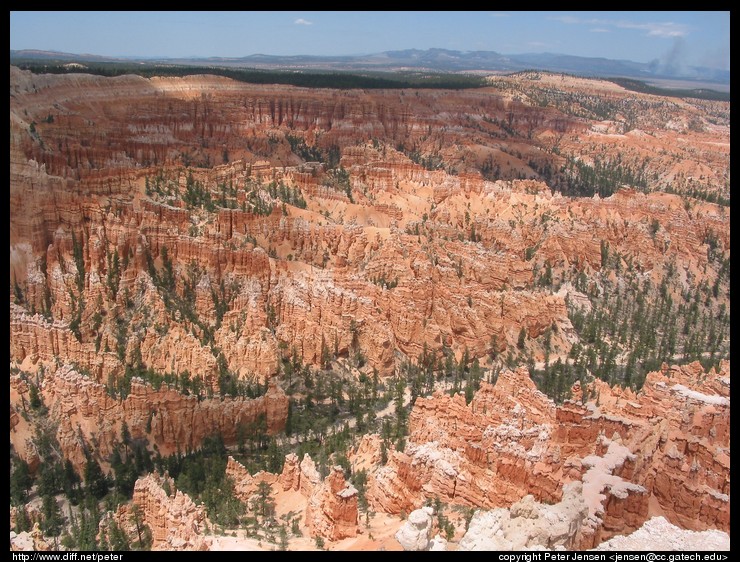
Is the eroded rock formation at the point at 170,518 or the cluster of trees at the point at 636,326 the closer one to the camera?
the eroded rock formation at the point at 170,518

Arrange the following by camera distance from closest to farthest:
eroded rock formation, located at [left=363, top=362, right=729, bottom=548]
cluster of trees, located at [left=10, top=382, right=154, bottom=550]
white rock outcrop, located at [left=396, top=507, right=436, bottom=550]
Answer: white rock outcrop, located at [left=396, top=507, right=436, bottom=550]
eroded rock formation, located at [left=363, top=362, right=729, bottom=548]
cluster of trees, located at [left=10, top=382, right=154, bottom=550]

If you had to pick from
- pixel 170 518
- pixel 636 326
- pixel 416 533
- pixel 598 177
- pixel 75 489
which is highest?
pixel 598 177

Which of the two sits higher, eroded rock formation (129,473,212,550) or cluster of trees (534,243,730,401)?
cluster of trees (534,243,730,401)

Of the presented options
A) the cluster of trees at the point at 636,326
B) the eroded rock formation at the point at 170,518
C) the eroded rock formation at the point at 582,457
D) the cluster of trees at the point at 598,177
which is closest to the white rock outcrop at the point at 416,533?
the eroded rock formation at the point at 582,457

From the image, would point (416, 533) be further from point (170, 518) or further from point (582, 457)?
point (582, 457)

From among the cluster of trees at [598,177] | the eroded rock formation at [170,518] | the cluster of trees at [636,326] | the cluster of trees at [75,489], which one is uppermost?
the cluster of trees at [598,177]

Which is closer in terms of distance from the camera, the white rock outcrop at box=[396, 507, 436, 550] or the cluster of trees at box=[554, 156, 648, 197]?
the white rock outcrop at box=[396, 507, 436, 550]

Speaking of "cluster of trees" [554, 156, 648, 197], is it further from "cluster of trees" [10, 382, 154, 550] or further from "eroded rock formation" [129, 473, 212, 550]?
"eroded rock formation" [129, 473, 212, 550]

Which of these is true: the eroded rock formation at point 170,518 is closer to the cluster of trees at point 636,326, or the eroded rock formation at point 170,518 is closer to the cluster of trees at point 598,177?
the cluster of trees at point 636,326

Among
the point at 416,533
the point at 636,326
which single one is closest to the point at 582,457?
the point at 416,533

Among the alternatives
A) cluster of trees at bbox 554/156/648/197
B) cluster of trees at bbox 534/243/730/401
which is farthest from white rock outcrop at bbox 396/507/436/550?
cluster of trees at bbox 554/156/648/197

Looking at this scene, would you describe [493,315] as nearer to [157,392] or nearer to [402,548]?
[157,392]
